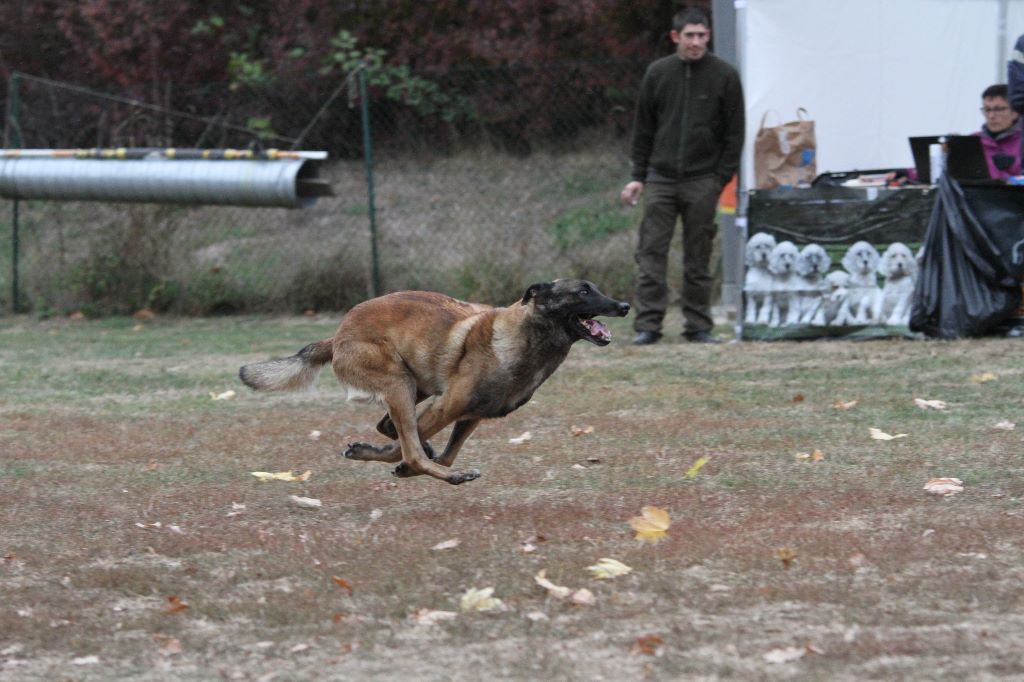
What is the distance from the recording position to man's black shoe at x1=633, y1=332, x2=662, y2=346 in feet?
33.5

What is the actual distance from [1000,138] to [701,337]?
2.59 m

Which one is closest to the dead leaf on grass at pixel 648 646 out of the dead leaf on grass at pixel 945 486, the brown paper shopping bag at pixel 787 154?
the dead leaf on grass at pixel 945 486

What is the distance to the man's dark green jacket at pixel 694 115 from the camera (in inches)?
385

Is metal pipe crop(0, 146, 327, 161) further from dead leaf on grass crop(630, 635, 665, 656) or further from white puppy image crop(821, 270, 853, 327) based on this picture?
dead leaf on grass crop(630, 635, 665, 656)

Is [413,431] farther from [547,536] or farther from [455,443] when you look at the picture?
[547,536]

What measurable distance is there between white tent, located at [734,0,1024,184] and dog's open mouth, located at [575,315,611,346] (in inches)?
205

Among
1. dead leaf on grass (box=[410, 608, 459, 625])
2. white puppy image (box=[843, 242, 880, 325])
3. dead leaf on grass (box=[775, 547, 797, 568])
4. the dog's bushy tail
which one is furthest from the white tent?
dead leaf on grass (box=[410, 608, 459, 625])

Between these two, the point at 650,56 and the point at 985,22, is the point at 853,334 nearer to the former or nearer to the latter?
the point at 985,22

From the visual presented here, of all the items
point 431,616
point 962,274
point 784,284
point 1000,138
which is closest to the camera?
point 431,616

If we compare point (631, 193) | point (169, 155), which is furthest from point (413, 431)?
point (169, 155)

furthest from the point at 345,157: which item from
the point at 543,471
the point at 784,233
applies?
the point at 543,471

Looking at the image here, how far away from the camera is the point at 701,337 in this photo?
33.8ft

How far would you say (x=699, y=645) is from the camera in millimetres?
3771

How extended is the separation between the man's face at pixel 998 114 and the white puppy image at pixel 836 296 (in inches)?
57.7
